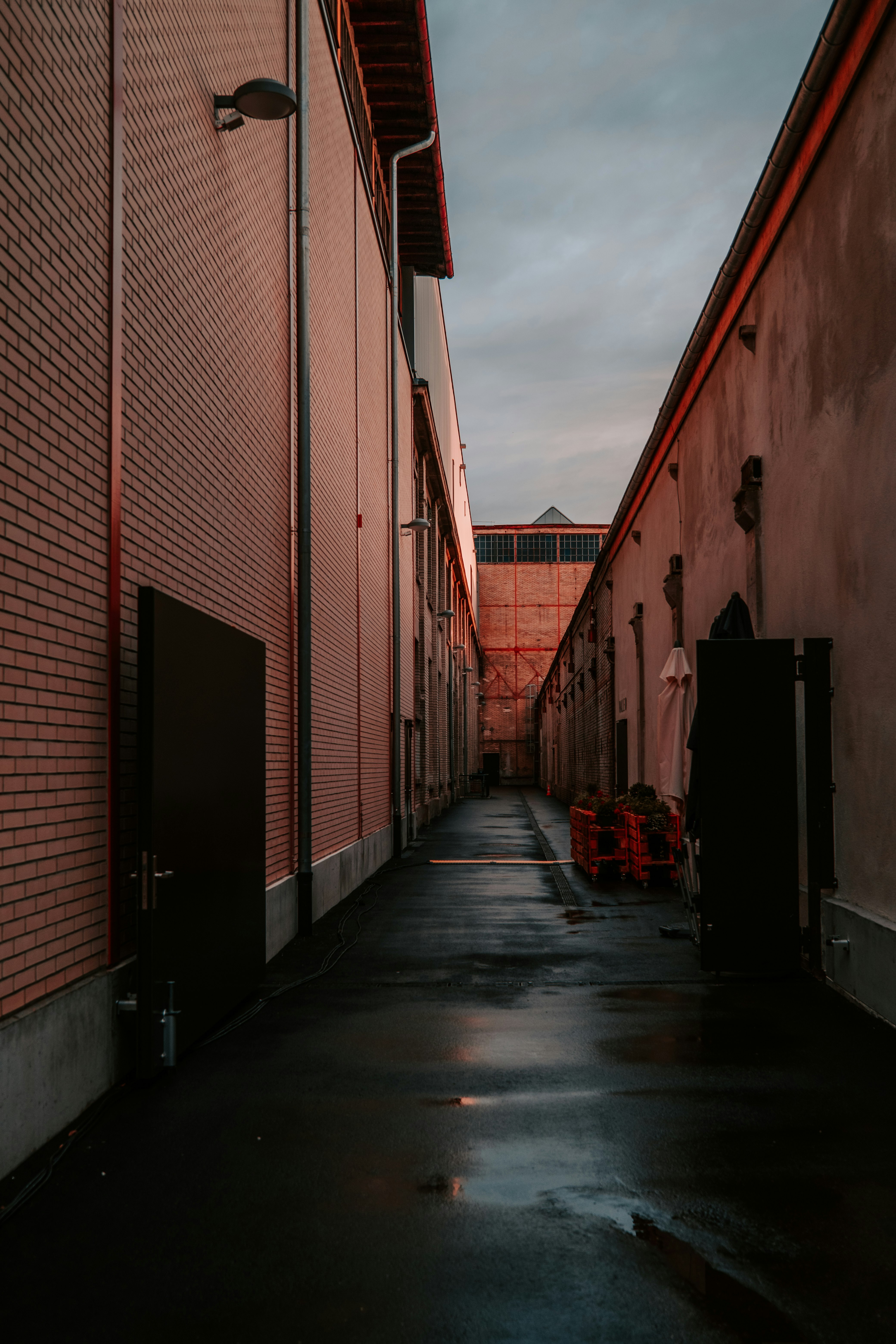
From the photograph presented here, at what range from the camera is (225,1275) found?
3.30 metres

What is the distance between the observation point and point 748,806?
736 cm

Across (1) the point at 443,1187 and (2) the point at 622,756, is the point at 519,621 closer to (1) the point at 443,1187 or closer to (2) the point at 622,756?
(2) the point at 622,756

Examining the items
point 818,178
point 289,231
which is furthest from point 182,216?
point 818,178

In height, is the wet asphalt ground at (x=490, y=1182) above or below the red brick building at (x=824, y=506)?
below

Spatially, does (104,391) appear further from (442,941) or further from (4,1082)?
(442,941)

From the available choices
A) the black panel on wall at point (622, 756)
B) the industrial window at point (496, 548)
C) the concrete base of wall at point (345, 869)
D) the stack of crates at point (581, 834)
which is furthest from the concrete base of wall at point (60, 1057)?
the industrial window at point (496, 548)

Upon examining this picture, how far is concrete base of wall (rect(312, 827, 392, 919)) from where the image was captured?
417 inches

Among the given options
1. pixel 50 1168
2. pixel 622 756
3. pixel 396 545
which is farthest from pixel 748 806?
pixel 622 756

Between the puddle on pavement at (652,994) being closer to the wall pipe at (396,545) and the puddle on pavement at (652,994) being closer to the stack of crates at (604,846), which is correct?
the stack of crates at (604,846)

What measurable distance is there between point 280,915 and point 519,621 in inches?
2101

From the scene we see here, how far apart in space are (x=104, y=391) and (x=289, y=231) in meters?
5.84

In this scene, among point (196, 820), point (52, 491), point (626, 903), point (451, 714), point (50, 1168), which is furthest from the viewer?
point (451, 714)

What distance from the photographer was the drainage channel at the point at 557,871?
11758mm

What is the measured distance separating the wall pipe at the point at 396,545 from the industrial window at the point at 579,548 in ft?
147
